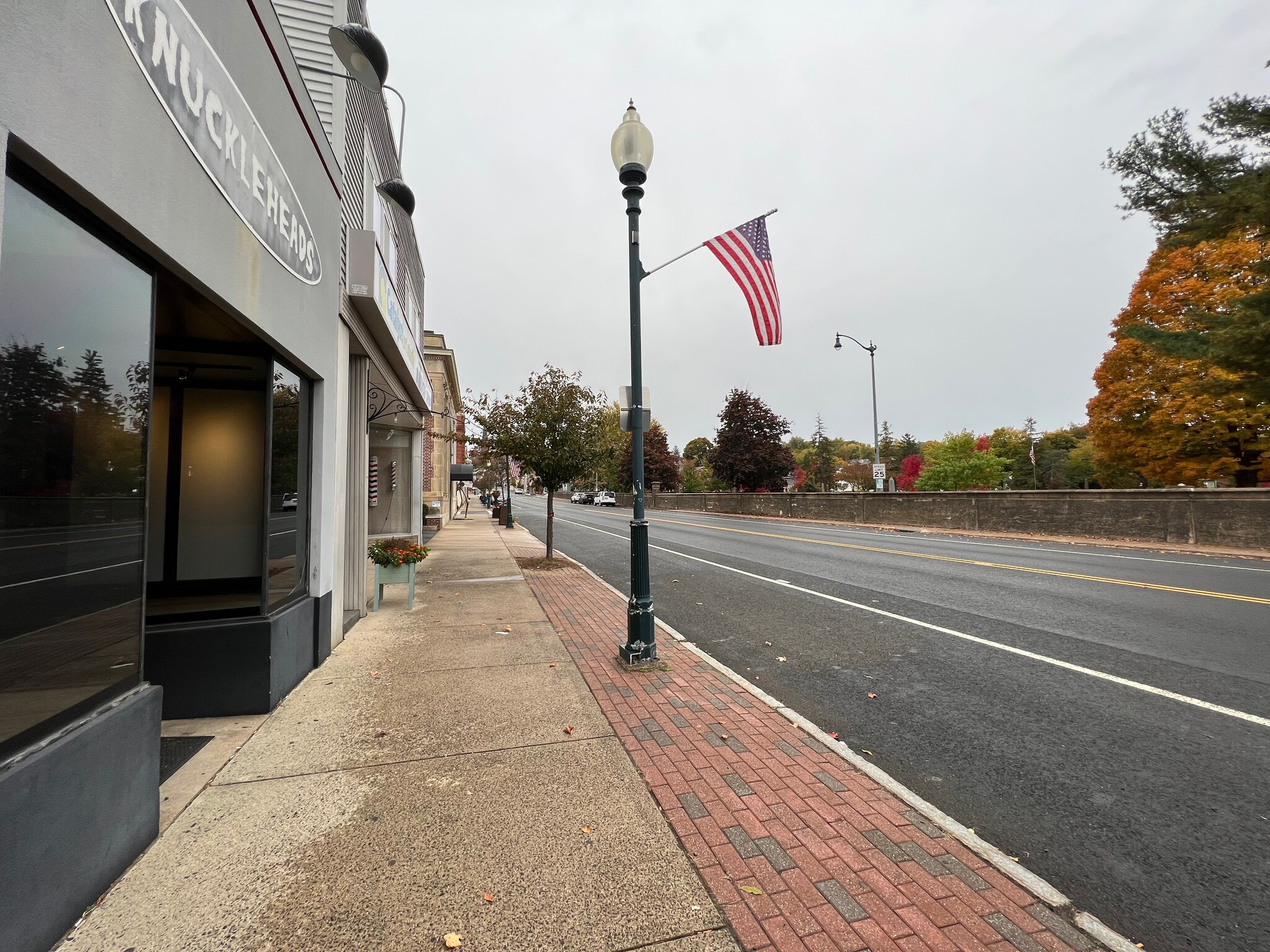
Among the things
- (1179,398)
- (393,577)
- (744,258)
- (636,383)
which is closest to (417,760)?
(636,383)

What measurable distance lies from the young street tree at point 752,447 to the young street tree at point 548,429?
31.8m

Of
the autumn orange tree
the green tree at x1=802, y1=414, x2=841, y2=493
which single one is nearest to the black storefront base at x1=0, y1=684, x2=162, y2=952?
the autumn orange tree

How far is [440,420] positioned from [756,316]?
81.9 feet

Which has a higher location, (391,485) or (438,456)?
(438,456)

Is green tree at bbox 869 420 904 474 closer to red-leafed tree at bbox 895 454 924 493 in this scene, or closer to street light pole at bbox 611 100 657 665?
red-leafed tree at bbox 895 454 924 493

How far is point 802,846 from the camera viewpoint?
283 cm

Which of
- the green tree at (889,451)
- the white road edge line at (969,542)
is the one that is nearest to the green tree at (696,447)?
the green tree at (889,451)

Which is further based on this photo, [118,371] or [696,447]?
[696,447]

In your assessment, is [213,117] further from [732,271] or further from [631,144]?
[732,271]

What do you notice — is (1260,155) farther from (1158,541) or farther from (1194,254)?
(1194,254)

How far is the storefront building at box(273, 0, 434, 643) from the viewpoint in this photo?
6.30m

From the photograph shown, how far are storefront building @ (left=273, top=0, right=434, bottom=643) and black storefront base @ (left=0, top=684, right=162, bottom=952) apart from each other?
3.46 meters

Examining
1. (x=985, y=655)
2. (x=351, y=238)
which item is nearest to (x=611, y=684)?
(x=985, y=655)

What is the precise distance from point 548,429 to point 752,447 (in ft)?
108
